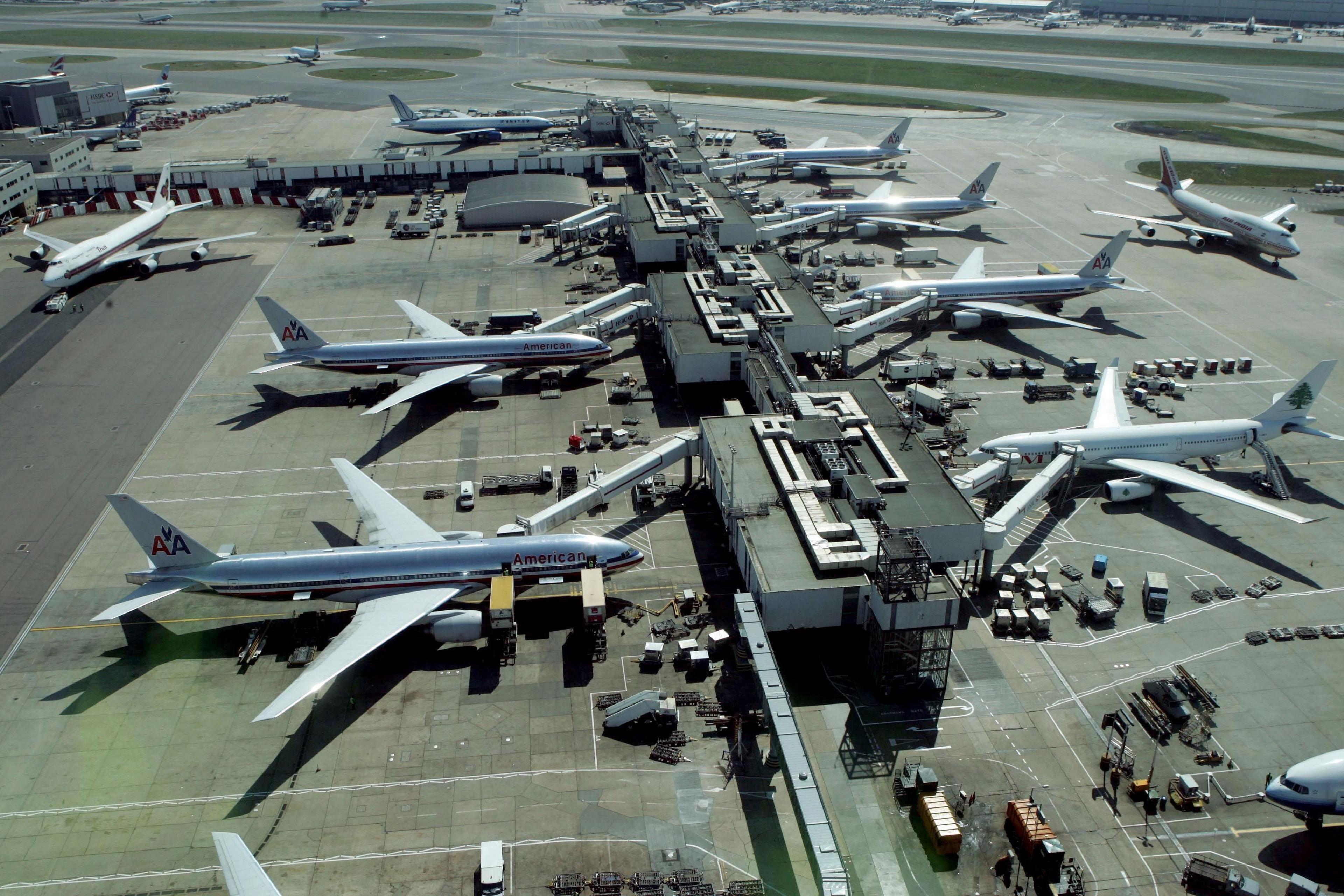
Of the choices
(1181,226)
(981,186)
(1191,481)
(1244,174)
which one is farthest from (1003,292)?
(1244,174)

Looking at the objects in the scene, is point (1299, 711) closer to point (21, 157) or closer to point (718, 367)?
point (718, 367)

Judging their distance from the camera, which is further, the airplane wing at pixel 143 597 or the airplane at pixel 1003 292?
the airplane at pixel 1003 292

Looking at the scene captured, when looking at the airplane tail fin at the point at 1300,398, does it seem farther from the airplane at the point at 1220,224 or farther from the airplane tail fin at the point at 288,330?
the airplane tail fin at the point at 288,330

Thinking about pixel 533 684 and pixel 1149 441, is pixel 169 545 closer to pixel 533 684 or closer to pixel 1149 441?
pixel 533 684

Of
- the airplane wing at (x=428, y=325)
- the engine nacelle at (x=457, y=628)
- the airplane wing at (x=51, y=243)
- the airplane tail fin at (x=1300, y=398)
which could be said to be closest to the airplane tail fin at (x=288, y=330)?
the airplane wing at (x=428, y=325)

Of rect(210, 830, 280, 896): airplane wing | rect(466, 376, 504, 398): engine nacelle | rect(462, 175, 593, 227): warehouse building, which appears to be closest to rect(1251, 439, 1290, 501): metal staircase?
rect(466, 376, 504, 398): engine nacelle
